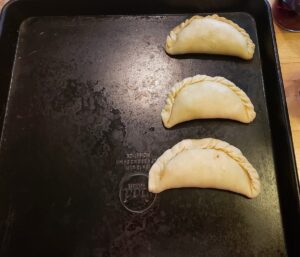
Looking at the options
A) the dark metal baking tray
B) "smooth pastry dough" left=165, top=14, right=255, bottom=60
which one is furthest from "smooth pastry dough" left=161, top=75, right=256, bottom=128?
"smooth pastry dough" left=165, top=14, right=255, bottom=60

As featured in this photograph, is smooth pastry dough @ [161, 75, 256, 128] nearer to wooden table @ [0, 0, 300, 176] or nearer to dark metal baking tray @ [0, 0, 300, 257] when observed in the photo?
dark metal baking tray @ [0, 0, 300, 257]

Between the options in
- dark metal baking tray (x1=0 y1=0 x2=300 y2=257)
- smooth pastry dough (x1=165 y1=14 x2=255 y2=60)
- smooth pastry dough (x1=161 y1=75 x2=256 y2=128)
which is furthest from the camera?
smooth pastry dough (x1=165 y1=14 x2=255 y2=60)

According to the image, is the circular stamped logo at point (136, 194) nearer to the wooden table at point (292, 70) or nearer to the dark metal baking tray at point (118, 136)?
the dark metal baking tray at point (118, 136)

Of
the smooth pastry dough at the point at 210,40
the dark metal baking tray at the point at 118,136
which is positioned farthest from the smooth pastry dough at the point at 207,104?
the smooth pastry dough at the point at 210,40

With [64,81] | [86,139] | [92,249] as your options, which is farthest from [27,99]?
[92,249]

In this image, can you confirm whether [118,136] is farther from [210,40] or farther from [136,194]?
[210,40]

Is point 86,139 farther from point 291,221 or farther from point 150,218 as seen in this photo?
point 291,221
